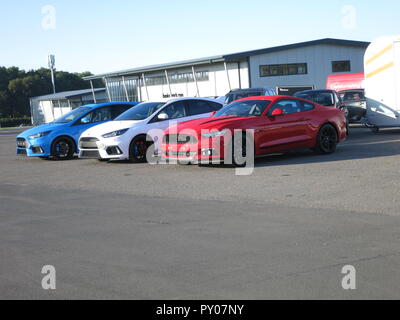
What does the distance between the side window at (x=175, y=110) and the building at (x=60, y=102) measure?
165 feet

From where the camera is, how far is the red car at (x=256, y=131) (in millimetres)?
12945

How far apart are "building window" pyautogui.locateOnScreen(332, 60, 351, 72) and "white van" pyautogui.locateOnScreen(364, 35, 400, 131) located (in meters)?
29.5

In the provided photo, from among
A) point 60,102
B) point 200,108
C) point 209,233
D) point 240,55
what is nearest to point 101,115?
point 200,108

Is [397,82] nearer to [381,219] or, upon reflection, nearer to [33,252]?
[381,219]

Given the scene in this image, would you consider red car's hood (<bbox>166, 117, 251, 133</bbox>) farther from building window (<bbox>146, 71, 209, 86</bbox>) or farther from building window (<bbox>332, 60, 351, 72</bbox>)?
building window (<bbox>332, 60, 351, 72</bbox>)

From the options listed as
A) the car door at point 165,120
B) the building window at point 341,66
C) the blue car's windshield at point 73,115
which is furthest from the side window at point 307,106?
the building window at point 341,66

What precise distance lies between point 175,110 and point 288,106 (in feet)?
10.9

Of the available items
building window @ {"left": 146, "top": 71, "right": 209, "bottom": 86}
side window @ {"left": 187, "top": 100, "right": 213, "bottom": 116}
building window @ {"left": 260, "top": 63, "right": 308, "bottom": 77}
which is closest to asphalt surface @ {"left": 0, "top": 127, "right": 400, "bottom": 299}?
side window @ {"left": 187, "top": 100, "right": 213, "bottom": 116}

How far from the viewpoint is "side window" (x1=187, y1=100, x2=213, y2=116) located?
53.6ft

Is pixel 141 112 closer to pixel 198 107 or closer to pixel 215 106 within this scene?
pixel 198 107

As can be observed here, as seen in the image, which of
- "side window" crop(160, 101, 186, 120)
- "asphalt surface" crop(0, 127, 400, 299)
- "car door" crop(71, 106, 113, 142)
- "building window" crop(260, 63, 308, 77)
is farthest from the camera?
"building window" crop(260, 63, 308, 77)

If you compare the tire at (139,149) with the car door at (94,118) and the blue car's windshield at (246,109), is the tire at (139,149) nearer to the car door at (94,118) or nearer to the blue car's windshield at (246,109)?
the blue car's windshield at (246,109)

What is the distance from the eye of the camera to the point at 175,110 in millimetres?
16141

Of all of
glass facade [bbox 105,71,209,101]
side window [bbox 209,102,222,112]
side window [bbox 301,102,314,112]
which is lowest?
side window [bbox 301,102,314,112]
